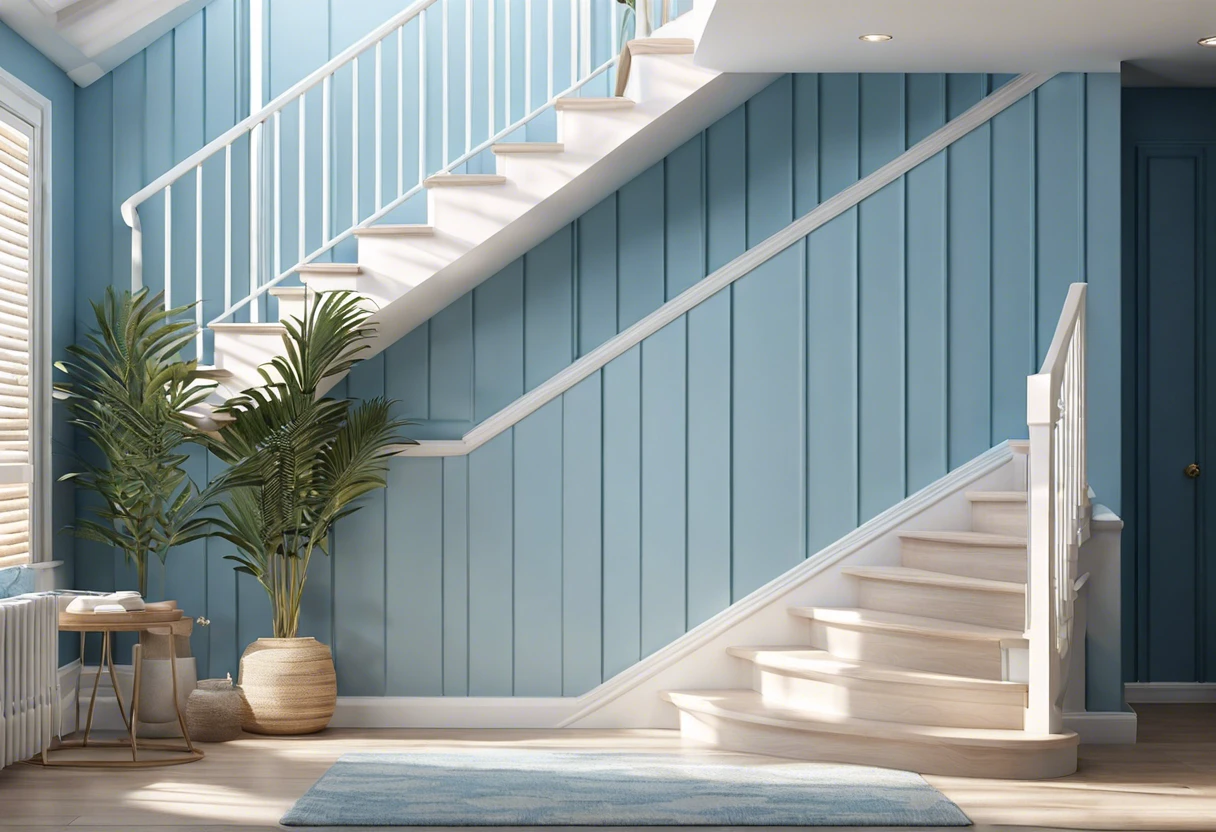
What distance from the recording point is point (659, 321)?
550 centimetres

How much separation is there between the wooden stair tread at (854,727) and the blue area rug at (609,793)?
0.14 metres

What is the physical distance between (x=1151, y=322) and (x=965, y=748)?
2714 millimetres

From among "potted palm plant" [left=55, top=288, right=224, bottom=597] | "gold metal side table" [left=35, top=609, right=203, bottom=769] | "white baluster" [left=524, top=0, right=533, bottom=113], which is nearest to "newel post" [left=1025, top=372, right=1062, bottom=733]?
"white baluster" [left=524, top=0, right=533, bottom=113]

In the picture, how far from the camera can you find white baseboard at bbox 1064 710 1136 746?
16.4 ft

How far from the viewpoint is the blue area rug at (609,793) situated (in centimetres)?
376

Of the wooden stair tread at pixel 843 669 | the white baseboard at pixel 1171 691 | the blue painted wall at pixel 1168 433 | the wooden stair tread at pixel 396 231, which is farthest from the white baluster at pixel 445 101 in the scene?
the white baseboard at pixel 1171 691

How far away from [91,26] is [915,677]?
Answer: 172 inches

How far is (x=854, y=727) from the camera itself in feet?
14.7

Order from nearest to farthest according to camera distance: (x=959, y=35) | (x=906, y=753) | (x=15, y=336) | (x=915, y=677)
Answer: (x=906, y=753), (x=915, y=677), (x=959, y=35), (x=15, y=336)

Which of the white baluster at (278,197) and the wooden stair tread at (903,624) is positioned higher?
the white baluster at (278,197)

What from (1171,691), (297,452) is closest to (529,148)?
(297,452)

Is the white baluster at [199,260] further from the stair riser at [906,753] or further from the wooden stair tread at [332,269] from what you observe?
the stair riser at [906,753]

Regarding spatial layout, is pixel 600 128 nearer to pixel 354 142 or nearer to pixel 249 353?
pixel 354 142

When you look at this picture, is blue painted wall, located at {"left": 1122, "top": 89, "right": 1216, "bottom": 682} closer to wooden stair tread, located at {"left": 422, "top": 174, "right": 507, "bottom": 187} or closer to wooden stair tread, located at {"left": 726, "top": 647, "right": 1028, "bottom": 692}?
wooden stair tread, located at {"left": 726, "top": 647, "right": 1028, "bottom": 692}
